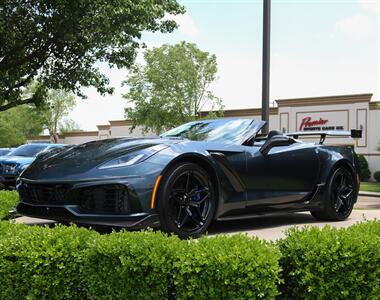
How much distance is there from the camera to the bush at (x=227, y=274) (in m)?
2.79

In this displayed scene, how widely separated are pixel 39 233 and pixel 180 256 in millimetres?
1136

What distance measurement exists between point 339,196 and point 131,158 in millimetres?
3148

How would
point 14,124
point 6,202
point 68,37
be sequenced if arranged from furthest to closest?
point 14,124 < point 68,37 < point 6,202

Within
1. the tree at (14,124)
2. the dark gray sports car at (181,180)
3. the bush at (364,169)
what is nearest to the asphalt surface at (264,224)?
the dark gray sports car at (181,180)

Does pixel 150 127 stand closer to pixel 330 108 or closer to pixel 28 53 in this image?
pixel 330 108

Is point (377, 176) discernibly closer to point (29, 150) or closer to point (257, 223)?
point (29, 150)

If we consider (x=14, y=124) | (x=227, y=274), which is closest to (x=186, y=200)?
(x=227, y=274)

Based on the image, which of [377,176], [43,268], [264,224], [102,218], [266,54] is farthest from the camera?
[377,176]

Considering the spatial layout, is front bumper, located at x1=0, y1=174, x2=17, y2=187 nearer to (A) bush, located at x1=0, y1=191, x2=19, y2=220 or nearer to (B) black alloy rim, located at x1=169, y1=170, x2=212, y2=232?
(A) bush, located at x1=0, y1=191, x2=19, y2=220

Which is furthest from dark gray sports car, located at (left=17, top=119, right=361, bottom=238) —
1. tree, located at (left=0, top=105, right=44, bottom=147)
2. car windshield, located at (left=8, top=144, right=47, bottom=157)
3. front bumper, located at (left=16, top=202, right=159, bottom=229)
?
tree, located at (left=0, top=105, right=44, bottom=147)

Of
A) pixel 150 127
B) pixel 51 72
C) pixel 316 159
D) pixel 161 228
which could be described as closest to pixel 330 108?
pixel 150 127

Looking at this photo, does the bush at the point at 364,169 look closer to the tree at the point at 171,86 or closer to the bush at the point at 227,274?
the tree at the point at 171,86

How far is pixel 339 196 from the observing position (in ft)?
21.0

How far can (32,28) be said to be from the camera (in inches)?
529
